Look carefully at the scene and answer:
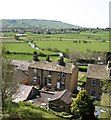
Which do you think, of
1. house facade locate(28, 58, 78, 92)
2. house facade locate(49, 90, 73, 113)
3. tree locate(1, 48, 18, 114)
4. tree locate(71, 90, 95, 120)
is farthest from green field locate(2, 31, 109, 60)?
tree locate(1, 48, 18, 114)

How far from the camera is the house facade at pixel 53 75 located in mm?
29078

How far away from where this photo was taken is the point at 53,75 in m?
29.8

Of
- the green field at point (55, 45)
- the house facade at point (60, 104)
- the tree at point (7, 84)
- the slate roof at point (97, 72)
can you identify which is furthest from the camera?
the green field at point (55, 45)

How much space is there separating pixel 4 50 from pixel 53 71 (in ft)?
53.5

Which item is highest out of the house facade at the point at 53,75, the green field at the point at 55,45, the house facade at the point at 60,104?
the green field at the point at 55,45

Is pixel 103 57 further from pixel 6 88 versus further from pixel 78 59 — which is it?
pixel 6 88

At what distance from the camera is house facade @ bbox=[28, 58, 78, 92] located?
29078mm

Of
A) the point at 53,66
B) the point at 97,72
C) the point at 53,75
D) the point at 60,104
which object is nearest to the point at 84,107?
the point at 60,104

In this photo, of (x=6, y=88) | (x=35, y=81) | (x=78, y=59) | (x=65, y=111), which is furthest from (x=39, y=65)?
(x=78, y=59)

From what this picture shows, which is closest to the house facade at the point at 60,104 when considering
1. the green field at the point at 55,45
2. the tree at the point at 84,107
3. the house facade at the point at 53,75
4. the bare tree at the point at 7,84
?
the tree at the point at 84,107

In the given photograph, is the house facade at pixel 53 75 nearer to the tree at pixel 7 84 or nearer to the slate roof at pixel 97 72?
the slate roof at pixel 97 72

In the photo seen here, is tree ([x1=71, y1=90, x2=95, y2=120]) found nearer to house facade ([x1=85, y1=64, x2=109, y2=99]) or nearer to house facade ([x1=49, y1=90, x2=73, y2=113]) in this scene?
house facade ([x1=49, y1=90, x2=73, y2=113])

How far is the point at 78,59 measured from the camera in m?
50.0

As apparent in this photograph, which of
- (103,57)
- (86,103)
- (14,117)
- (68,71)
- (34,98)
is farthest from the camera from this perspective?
(103,57)
